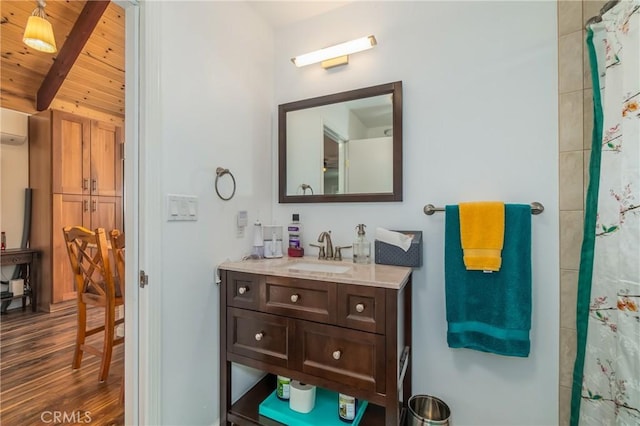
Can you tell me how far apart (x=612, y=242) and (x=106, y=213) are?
4.72 meters

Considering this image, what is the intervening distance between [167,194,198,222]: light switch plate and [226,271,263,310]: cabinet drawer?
1.14 ft

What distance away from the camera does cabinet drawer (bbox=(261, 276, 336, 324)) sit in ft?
3.90

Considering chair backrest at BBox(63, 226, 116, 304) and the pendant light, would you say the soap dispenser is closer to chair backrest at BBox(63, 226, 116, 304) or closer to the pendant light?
chair backrest at BBox(63, 226, 116, 304)

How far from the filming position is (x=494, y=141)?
4.53 feet

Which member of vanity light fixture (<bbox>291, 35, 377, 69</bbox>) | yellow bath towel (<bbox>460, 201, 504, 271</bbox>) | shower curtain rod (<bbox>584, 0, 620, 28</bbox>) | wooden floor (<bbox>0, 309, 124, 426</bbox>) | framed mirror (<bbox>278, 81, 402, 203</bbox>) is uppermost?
vanity light fixture (<bbox>291, 35, 377, 69</bbox>)

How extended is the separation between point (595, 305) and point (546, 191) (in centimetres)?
51

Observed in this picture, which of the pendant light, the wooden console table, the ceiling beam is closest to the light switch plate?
the pendant light

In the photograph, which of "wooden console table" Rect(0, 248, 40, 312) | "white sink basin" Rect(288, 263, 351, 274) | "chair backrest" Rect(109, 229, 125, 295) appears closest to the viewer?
"white sink basin" Rect(288, 263, 351, 274)

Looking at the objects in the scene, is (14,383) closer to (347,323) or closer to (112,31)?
(347,323)

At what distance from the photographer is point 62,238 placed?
3258 mm

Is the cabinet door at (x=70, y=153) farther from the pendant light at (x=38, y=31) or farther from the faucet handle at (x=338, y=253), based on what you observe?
the faucet handle at (x=338, y=253)

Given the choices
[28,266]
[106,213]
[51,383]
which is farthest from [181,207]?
[28,266]

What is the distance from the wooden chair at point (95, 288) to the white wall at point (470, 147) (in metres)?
1.56

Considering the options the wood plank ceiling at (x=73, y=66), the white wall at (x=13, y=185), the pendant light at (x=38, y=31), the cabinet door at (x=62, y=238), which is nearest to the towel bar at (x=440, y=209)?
the pendant light at (x=38, y=31)
